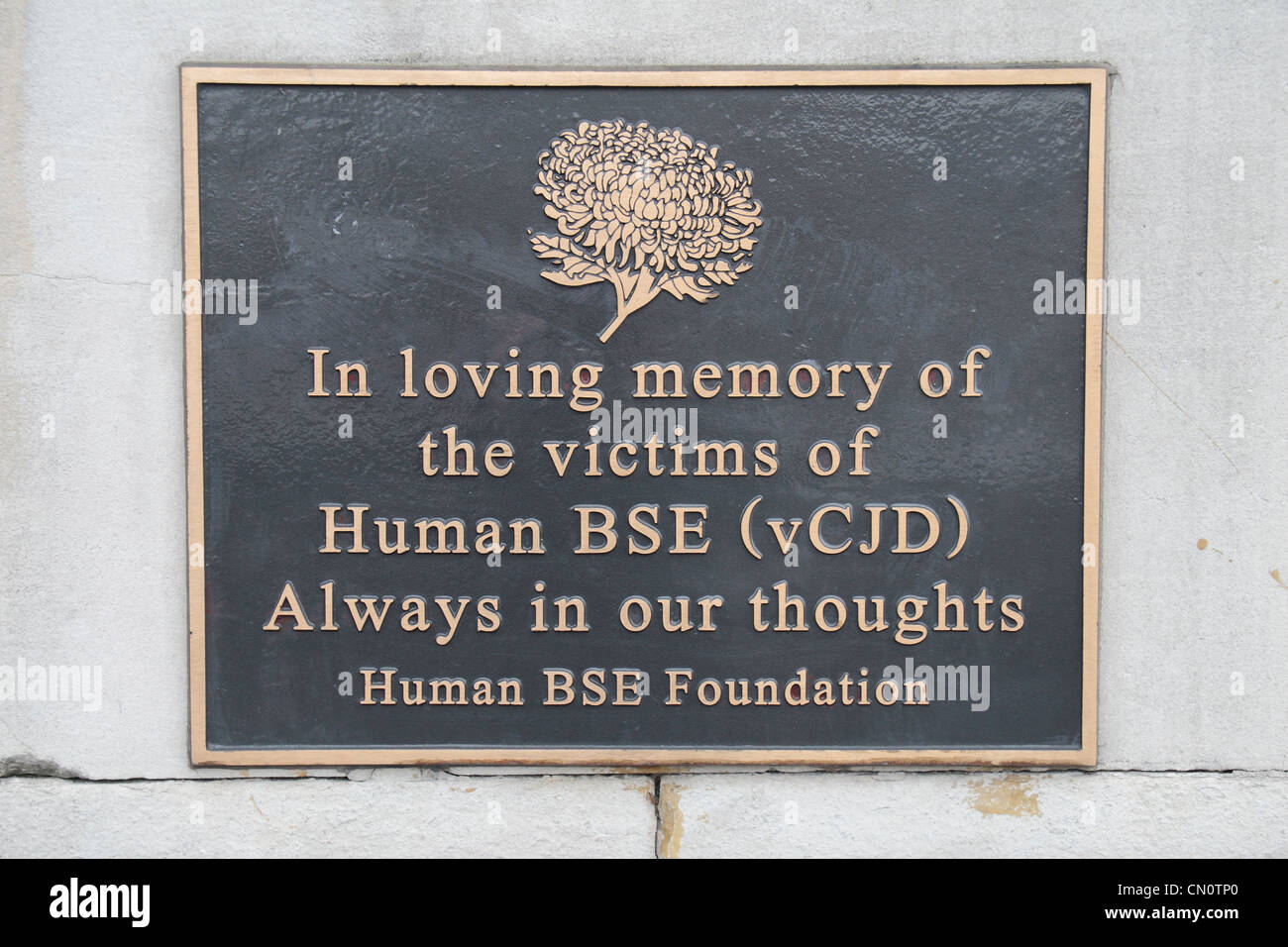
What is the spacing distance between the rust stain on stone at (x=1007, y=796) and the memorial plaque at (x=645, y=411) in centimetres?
11

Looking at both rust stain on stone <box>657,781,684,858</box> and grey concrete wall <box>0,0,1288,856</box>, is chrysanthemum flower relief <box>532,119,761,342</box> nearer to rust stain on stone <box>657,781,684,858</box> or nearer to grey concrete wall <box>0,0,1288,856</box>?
grey concrete wall <box>0,0,1288,856</box>

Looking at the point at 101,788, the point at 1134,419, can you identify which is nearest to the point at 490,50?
the point at 1134,419

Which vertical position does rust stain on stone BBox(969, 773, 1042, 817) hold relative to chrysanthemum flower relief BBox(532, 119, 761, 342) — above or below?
below

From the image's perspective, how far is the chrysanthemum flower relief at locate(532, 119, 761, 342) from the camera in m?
2.90

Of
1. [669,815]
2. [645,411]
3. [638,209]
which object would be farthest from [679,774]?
[638,209]

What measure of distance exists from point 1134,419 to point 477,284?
2.21m

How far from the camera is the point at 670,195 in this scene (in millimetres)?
2898

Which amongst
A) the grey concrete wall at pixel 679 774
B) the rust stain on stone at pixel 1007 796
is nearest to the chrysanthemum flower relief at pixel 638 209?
the grey concrete wall at pixel 679 774

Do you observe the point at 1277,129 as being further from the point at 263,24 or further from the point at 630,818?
the point at 263,24

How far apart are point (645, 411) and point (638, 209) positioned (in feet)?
2.14

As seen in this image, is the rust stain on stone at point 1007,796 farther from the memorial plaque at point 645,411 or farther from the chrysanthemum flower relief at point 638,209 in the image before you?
the chrysanthemum flower relief at point 638,209

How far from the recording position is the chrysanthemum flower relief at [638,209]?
2898 millimetres

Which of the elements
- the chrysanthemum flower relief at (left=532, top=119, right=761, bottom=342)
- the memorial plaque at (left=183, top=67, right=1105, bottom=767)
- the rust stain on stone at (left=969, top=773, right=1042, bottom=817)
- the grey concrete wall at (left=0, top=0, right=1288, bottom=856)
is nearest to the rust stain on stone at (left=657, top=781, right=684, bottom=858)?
the grey concrete wall at (left=0, top=0, right=1288, bottom=856)

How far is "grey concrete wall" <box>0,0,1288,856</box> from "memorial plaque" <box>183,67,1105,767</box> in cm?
13
